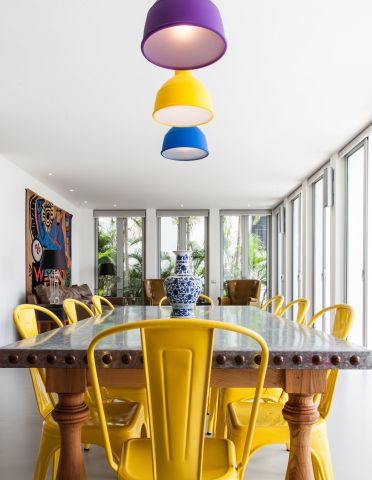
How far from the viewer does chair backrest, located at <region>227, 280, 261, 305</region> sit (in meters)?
9.37

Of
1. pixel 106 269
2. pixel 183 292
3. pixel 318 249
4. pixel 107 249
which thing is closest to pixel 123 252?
pixel 107 249

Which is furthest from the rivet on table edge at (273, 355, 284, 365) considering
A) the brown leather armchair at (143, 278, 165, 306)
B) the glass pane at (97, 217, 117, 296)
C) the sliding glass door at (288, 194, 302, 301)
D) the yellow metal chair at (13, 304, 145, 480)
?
the glass pane at (97, 217, 117, 296)

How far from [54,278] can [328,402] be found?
703 centimetres

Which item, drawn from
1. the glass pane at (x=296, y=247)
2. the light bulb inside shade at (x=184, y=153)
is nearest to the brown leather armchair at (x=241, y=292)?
the glass pane at (x=296, y=247)

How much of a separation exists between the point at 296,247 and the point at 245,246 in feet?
8.52

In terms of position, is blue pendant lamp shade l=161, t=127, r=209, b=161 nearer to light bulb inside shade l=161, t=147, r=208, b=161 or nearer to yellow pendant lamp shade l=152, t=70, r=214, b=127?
light bulb inside shade l=161, t=147, r=208, b=161

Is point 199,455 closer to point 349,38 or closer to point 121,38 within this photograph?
point 121,38

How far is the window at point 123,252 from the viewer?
38.1 feet

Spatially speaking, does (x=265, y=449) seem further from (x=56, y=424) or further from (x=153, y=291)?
(x=153, y=291)

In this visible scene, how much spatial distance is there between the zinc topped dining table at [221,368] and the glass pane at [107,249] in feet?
33.1

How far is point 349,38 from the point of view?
2.98 meters

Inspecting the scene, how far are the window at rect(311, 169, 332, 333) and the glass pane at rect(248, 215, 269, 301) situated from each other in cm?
417

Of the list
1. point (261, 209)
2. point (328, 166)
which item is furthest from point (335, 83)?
point (261, 209)

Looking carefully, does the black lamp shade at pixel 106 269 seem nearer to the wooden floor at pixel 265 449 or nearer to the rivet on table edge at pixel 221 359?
the wooden floor at pixel 265 449
